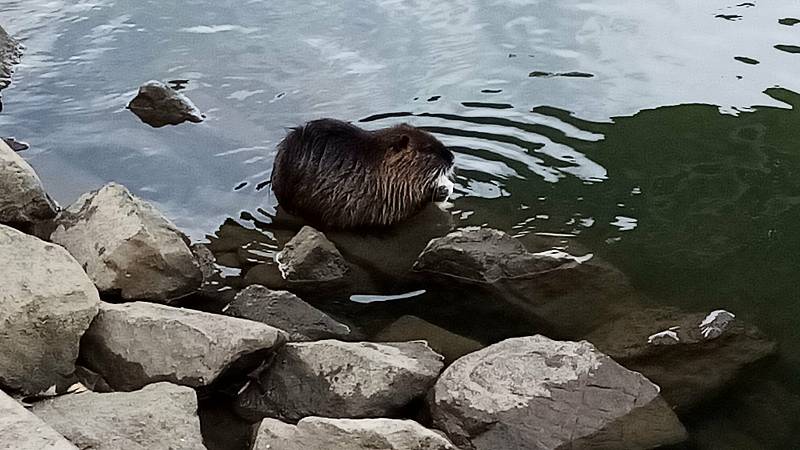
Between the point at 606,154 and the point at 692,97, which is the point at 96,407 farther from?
the point at 692,97

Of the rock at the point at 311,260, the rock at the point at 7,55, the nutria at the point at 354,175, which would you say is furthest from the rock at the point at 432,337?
the rock at the point at 7,55

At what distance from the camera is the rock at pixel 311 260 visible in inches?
138

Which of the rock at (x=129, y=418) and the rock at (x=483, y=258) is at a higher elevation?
the rock at (x=129, y=418)

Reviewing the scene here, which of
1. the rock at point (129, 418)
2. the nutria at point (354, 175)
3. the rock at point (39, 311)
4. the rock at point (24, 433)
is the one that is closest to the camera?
the rock at point (24, 433)

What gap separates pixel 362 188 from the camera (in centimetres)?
391

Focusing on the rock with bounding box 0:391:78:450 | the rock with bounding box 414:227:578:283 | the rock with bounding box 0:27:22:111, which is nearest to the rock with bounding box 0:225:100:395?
the rock with bounding box 0:391:78:450

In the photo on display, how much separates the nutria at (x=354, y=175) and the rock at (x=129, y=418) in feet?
4.76

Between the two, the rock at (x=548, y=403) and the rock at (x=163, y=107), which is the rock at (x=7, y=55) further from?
the rock at (x=548, y=403)

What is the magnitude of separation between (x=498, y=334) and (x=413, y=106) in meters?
1.73

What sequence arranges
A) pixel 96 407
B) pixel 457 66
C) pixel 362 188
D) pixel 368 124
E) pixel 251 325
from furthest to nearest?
pixel 457 66 → pixel 368 124 → pixel 362 188 → pixel 251 325 → pixel 96 407

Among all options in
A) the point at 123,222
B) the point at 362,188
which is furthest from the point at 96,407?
the point at 362,188

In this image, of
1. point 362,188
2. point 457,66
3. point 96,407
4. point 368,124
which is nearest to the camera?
point 96,407

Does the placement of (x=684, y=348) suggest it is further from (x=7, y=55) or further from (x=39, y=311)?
(x=7, y=55)

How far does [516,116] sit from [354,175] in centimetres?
95
